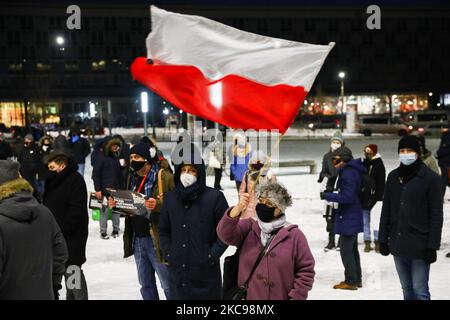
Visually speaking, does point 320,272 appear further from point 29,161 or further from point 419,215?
point 29,161

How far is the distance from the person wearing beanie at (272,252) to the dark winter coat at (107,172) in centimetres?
669

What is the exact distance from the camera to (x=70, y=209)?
21.2 ft

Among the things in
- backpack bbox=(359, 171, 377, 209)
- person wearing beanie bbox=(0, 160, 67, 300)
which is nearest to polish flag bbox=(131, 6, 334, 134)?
person wearing beanie bbox=(0, 160, 67, 300)

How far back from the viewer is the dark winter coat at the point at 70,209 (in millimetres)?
6453

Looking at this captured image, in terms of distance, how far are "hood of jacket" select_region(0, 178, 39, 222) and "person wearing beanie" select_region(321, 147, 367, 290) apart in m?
4.42

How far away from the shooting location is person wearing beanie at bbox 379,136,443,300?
5.93 metres

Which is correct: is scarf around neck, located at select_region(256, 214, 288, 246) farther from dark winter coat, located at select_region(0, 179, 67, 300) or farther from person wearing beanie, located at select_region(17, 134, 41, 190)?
person wearing beanie, located at select_region(17, 134, 41, 190)

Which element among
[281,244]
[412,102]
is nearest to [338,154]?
[281,244]

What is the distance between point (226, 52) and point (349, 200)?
9.27 ft

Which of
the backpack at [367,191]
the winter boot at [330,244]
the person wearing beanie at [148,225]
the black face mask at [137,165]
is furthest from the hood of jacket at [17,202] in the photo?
the winter boot at [330,244]

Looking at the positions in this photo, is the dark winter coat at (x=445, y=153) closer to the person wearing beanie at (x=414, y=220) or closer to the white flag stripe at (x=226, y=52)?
the person wearing beanie at (x=414, y=220)

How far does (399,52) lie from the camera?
103 m
